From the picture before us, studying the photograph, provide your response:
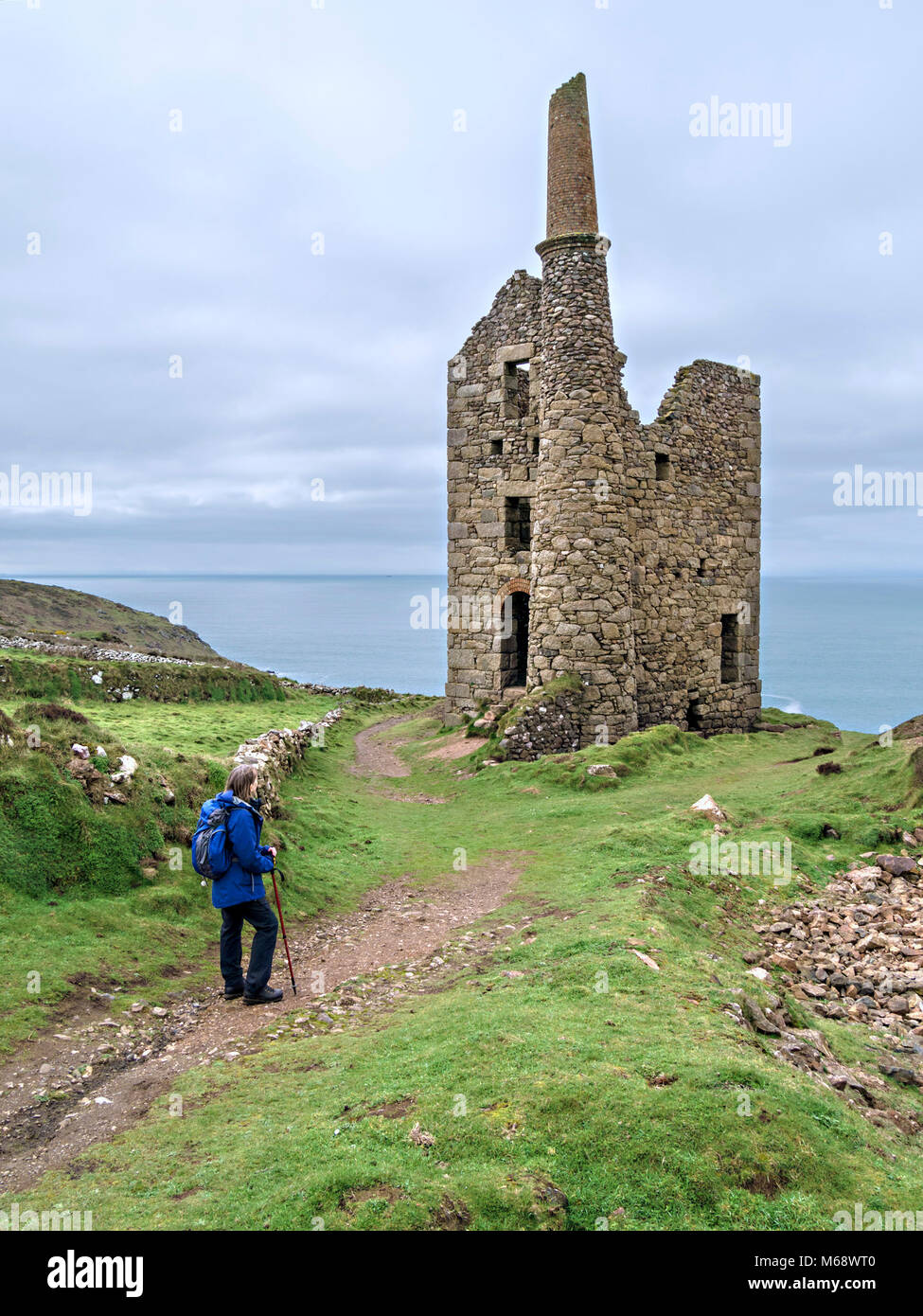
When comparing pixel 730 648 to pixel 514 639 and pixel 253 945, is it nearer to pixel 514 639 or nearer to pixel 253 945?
pixel 514 639

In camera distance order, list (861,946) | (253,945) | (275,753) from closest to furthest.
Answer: (253,945), (861,946), (275,753)

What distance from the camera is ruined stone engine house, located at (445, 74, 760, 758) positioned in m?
21.5

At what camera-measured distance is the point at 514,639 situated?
87.4 ft

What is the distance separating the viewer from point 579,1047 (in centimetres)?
618

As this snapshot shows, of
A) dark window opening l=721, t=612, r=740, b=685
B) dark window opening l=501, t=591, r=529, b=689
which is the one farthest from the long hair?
dark window opening l=721, t=612, r=740, b=685

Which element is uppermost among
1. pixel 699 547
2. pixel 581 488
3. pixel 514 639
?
pixel 581 488

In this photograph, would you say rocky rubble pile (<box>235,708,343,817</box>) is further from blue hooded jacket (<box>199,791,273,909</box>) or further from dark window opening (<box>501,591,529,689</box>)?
dark window opening (<box>501,591,529,689</box>)

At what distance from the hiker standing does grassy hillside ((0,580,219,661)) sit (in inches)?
1575

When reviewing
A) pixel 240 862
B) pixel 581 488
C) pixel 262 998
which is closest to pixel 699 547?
pixel 581 488

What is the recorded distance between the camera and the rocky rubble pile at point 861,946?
832 cm

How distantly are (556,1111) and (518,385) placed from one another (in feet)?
78.1

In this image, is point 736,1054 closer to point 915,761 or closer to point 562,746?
point 915,761

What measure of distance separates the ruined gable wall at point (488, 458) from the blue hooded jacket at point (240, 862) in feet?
59.2
